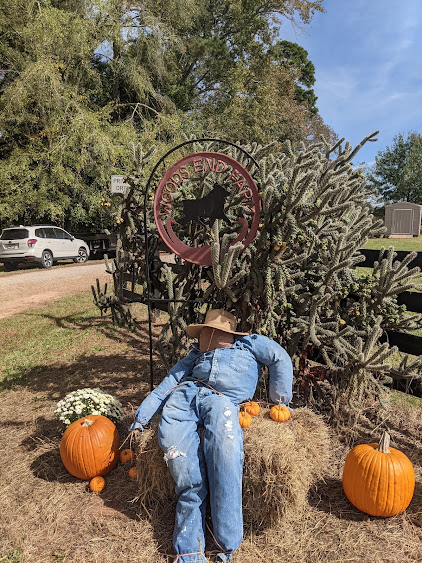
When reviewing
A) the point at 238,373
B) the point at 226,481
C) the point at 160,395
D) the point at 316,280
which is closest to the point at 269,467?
the point at 226,481

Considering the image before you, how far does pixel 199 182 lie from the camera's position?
3926 millimetres

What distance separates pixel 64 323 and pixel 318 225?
5536 millimetres

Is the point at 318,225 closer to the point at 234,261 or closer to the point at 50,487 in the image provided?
the point at 234,261

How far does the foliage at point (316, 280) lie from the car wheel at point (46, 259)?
13.5 m

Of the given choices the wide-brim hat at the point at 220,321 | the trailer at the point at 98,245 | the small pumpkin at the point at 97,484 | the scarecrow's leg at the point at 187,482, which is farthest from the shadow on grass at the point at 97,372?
the trailer at the point at 98,245

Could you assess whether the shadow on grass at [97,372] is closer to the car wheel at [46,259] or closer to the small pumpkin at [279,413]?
the small pumpkin at [279,413]

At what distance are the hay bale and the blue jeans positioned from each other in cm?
12

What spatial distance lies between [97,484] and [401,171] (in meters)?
43.4

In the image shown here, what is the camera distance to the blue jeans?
89.2 inches

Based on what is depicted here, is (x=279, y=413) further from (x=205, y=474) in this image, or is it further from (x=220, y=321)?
(x=220, y=321)

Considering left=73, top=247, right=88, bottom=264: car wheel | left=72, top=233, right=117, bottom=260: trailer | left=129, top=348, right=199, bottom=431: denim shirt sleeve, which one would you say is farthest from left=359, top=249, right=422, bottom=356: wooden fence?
left=72, top=233, right=117, bottom=260: trailer

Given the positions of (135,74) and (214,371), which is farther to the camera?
(135,74)

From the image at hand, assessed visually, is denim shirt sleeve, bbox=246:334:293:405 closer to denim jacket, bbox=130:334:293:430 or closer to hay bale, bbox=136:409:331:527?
denim jacket, bbox=130:334:293:430

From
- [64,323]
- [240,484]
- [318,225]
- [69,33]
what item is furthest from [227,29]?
[240,484]
